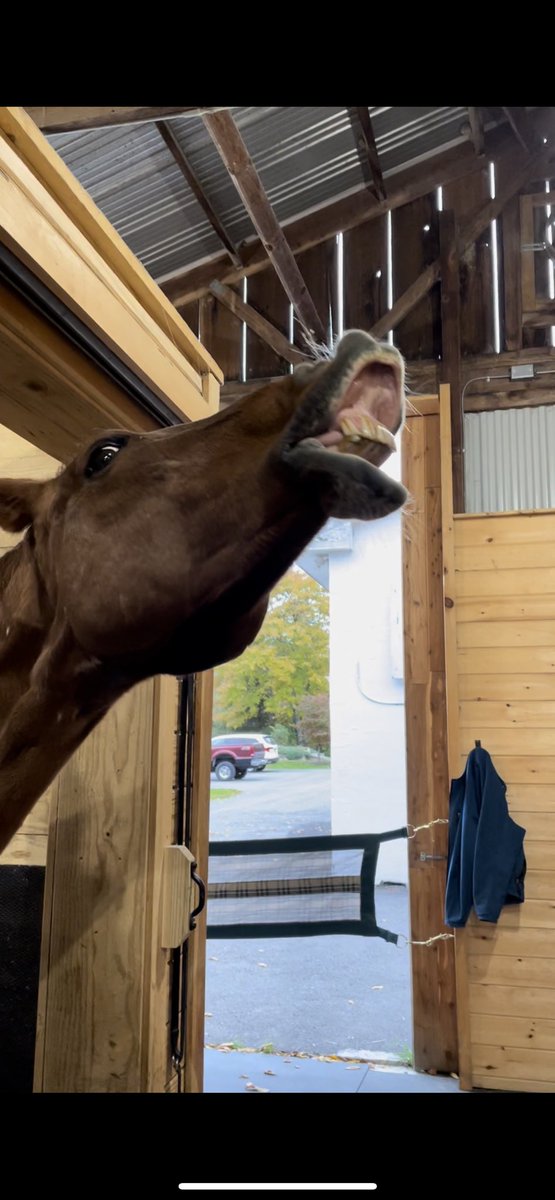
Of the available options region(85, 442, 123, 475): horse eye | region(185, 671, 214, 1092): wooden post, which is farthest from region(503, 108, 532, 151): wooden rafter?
region(85, 442, 123, 475): horse eye

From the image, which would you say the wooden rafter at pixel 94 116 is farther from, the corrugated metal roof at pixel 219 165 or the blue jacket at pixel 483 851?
the blue jacket at pixel 483 851

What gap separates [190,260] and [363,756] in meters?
3.29

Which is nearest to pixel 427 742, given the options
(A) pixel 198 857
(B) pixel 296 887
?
Answer: (B) pixel 296 887

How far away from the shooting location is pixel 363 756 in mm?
4805

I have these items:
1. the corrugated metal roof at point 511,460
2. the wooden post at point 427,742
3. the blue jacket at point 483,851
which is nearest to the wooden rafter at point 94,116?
the wooden post at point 427,742

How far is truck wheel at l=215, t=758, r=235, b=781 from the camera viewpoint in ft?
20.6

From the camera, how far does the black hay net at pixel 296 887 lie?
3.74 meters

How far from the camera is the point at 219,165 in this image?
420 centimetres

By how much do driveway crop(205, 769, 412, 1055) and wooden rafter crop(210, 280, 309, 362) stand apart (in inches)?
129

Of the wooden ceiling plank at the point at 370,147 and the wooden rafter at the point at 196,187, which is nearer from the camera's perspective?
the wooden rafter at the point at 196,187

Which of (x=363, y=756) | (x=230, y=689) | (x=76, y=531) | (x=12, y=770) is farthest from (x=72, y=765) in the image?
(x=230, y=689)

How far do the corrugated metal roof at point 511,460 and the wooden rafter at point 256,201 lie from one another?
43.2 inches

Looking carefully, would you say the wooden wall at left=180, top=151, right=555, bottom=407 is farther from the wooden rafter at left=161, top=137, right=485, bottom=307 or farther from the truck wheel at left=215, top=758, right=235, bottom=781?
the truck wheel at left=215, top=758, right=235, bottom=781
